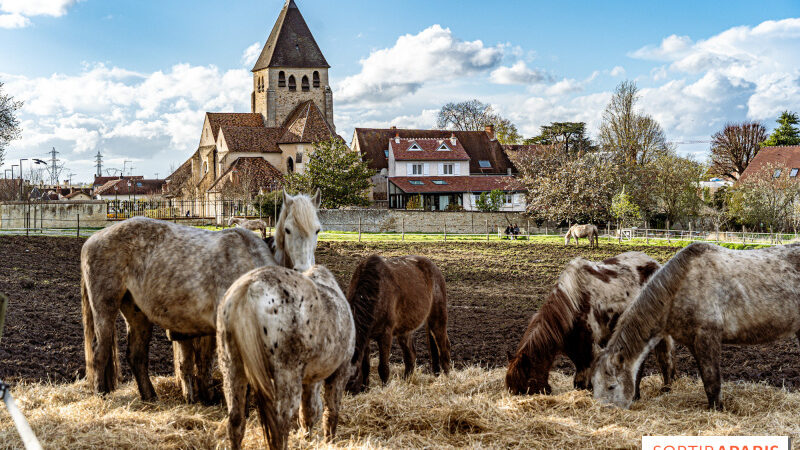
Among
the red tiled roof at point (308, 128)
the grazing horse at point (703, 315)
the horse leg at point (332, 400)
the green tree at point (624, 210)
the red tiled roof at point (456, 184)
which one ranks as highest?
the red tiled roof at point (308, 128)

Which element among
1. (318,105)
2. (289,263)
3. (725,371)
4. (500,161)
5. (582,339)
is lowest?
(725,371)

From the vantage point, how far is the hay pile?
4645 millimetres

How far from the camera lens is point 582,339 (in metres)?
6.55

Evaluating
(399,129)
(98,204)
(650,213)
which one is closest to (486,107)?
(399,129)

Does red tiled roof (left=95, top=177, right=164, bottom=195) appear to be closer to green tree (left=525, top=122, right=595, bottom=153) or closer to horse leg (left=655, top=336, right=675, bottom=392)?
green tree (left=525, top=122, right=595, bottom=153)

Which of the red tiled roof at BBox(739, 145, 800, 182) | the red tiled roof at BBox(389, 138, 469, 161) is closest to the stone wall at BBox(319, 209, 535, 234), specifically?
the red tiled roof at BBox(389, 138, 469, 161)

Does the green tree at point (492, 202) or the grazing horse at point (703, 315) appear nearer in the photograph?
the grazing horse at point (703, 315)

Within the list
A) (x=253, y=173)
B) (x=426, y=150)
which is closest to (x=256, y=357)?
(x=253, y=173)

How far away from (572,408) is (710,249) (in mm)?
1949

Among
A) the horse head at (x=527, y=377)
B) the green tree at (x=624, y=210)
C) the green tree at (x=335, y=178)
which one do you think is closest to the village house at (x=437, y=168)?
the green tree at (x=335, y=178)

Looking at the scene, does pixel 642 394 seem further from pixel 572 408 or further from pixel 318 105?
pixel 318 105

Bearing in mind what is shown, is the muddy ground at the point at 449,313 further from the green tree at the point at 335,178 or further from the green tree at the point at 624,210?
the green tree at the point at 335,178

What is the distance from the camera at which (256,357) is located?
3.82 m

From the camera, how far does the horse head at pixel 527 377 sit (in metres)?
6.25
